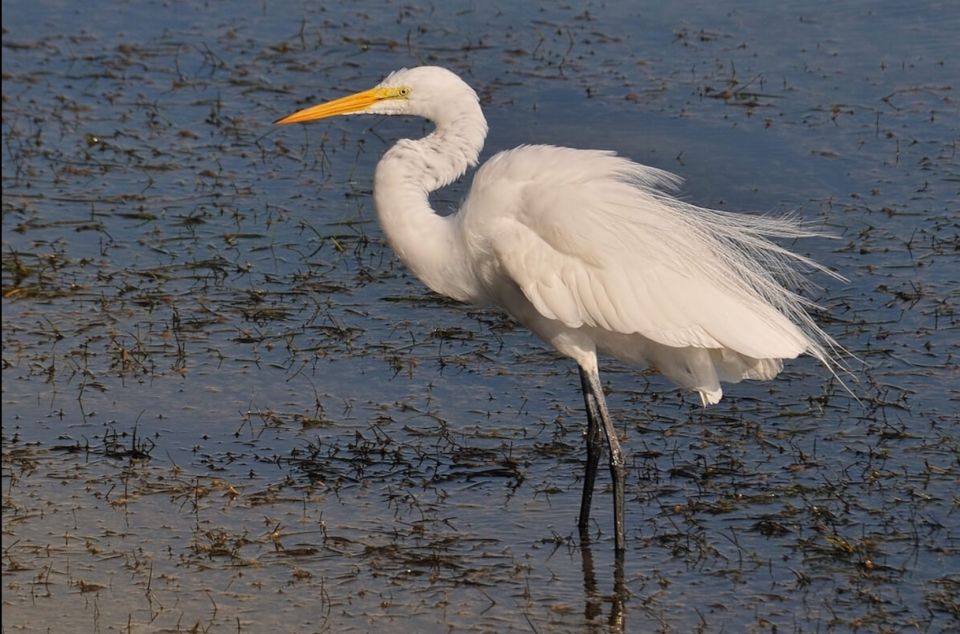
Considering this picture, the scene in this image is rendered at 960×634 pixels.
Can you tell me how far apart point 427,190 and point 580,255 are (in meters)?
0.56

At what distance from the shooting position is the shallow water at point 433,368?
4.80 m

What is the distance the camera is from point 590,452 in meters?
5.26

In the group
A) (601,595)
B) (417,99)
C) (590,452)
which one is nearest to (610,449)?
(590,452)

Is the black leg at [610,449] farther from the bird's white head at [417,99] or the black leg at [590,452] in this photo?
the bird's white head at [417,99]

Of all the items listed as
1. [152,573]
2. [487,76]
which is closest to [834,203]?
[487,76]

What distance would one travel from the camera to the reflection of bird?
16.3ft

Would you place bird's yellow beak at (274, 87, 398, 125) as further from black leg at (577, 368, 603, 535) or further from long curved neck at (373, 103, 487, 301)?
black leg at (577, 368, 603, 535)

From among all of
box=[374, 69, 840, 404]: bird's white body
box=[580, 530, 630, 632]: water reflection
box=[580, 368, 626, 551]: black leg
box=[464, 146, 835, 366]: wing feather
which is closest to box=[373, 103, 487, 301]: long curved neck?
box=[374, 69, 840, 404]: bird's white body

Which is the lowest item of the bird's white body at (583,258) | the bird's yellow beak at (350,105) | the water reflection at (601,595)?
the water reflection at (601,595)

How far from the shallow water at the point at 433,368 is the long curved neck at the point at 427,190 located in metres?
0.77

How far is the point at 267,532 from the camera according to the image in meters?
5.12

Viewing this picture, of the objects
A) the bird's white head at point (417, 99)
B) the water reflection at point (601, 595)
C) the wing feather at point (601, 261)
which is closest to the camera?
the water reflection at point (601, 595)

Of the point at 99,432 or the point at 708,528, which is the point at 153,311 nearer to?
the point at 99,432

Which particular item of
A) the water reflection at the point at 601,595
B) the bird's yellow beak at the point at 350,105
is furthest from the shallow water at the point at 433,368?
the bird's yellow beak at the point at 350,105
